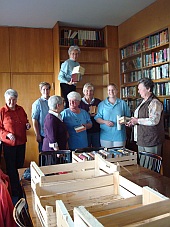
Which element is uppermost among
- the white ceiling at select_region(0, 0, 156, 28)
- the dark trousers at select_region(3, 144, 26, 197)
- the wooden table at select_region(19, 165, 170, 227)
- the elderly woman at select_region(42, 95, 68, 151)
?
the white ceiling at select_region(0, 0, 156, 28)

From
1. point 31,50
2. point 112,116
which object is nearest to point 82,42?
point 31,50

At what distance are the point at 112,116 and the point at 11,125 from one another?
1398mm

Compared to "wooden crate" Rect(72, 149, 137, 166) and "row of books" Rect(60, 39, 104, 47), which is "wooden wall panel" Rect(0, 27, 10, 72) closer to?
"row of books" Rect(60, 39, 104, 47)

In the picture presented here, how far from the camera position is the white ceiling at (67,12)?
161 inches

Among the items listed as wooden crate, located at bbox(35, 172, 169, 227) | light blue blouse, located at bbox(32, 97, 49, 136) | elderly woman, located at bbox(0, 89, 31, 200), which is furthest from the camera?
light blue blouse, located at bbox(32, 97, 49, 136)

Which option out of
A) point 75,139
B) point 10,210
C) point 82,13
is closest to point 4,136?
point 75,139

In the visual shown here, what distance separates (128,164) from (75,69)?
5.93 feet

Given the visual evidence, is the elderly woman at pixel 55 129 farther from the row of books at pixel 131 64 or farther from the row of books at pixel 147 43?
the row of books at pixel 131 64

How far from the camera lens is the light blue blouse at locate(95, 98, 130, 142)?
3.41 m

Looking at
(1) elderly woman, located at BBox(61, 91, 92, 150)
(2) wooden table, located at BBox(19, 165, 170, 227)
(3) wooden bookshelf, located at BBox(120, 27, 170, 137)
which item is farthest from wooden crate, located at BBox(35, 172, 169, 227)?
(3) wooden bookshelf, located at BBox(120, 27, 170, 137)

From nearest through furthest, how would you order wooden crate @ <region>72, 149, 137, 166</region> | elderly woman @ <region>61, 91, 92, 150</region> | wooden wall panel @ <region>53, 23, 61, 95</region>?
wooden crate @ <region>72, 149, 137, 166</region> < elderly woman @ <region>61, 91, 92, 150</region> < wooden wall panel @ <region>53, 23, 61, 95</region>

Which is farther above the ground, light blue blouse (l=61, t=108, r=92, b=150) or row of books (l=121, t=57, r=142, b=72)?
row of books (l=121, t=57, r=142, b=72)

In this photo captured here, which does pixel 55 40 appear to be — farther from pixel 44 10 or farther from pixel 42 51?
pixel 44 10

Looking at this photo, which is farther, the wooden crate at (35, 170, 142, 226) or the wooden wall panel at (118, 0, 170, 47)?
the wooden wall panel at (118, 0, 170, 47)
